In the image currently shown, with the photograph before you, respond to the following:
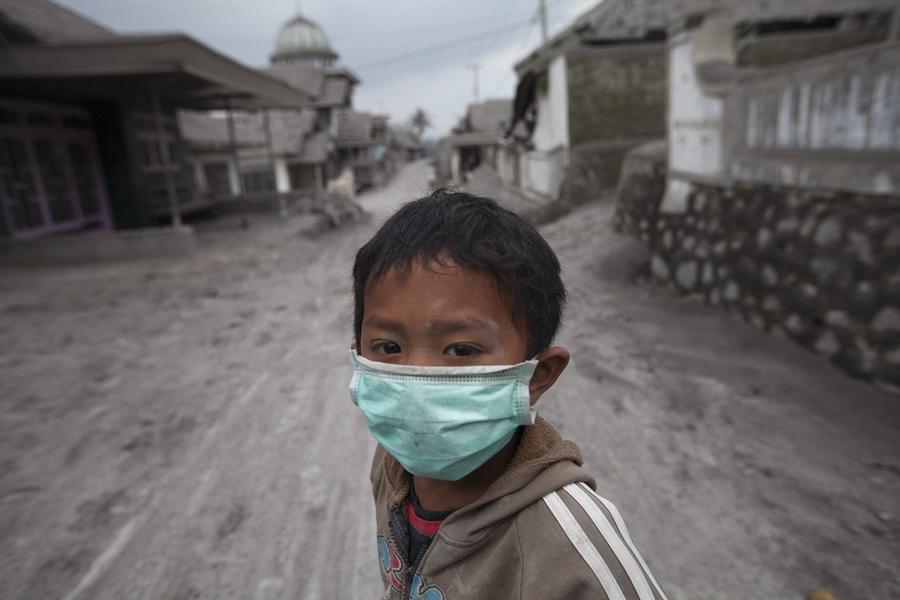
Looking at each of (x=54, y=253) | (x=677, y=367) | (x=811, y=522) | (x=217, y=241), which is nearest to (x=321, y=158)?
(x=217, y=241)

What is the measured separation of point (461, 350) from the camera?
111 cm

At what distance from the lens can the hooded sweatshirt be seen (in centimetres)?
95

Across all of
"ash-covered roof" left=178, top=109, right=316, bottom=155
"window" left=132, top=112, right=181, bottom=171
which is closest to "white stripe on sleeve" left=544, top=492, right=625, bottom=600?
"window" left=132, top=112, right=181, bottom=171

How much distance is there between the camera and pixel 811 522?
2.75 m

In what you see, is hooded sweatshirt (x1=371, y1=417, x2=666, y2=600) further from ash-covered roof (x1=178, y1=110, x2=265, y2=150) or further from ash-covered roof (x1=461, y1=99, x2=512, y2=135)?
ash-covered roof (x1=461, y1=99, x2=512, y2=135)

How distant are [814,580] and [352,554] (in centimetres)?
208

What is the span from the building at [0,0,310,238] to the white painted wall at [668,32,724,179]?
765 centimetres

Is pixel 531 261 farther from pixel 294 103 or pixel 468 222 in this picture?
pixel 294 103

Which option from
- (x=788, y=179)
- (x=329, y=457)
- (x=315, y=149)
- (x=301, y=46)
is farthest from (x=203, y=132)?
(x=301, y=46)

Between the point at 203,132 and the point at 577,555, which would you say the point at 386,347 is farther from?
the point at 203,132

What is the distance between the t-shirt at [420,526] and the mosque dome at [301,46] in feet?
165

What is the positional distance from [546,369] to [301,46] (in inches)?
2027

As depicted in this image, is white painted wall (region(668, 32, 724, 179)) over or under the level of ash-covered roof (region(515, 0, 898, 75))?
under

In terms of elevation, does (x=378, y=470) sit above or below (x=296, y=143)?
below
